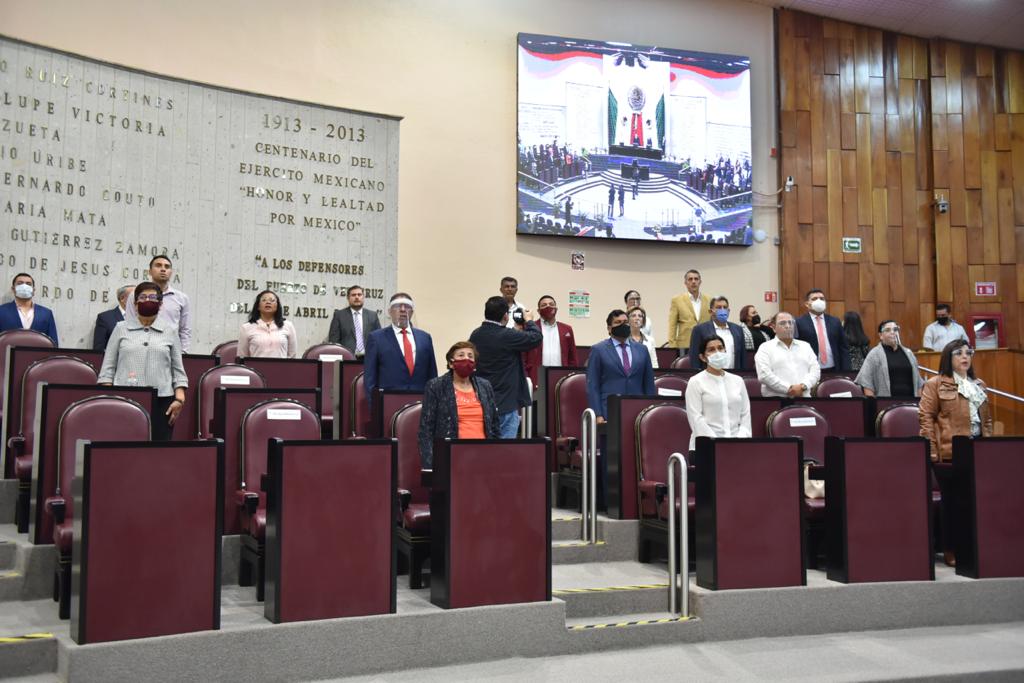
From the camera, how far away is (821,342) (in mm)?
7379

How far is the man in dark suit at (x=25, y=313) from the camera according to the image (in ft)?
20.9

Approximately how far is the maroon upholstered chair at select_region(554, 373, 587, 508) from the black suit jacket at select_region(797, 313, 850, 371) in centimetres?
215

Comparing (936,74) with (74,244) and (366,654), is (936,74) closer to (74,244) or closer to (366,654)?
(74,244)

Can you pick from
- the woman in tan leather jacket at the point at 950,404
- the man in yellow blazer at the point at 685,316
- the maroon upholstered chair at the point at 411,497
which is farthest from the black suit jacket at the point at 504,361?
the man in yellow blazer at the point at 685,316

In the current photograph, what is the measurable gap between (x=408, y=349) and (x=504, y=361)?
24.8 inches

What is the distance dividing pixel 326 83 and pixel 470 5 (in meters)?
1.67

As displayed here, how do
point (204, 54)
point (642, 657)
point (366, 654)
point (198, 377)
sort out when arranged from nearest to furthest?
point (366, 654) < point (642, 657) < point (198, 377) < point (204, 54)

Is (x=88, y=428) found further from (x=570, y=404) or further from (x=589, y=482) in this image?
(x=570, y=404)

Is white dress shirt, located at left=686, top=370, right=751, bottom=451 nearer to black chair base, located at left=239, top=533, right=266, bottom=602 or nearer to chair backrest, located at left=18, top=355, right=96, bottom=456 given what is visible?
black chair base, located at left=239, top=533, right=266, bottom=602

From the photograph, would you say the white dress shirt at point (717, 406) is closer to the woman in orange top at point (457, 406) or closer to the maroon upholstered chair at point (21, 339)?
the woman in orange top at point (457, 406)

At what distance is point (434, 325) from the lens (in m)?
9.09

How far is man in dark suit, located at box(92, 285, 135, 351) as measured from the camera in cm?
658

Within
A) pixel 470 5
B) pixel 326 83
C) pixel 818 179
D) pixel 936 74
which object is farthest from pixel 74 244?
pixel 936 74

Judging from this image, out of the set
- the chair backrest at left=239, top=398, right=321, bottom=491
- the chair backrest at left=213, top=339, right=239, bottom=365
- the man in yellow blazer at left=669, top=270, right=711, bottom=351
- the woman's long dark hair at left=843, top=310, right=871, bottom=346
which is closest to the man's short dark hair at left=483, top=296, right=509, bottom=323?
the chair backrest at left=239, top=398, right=321, bottom=491
